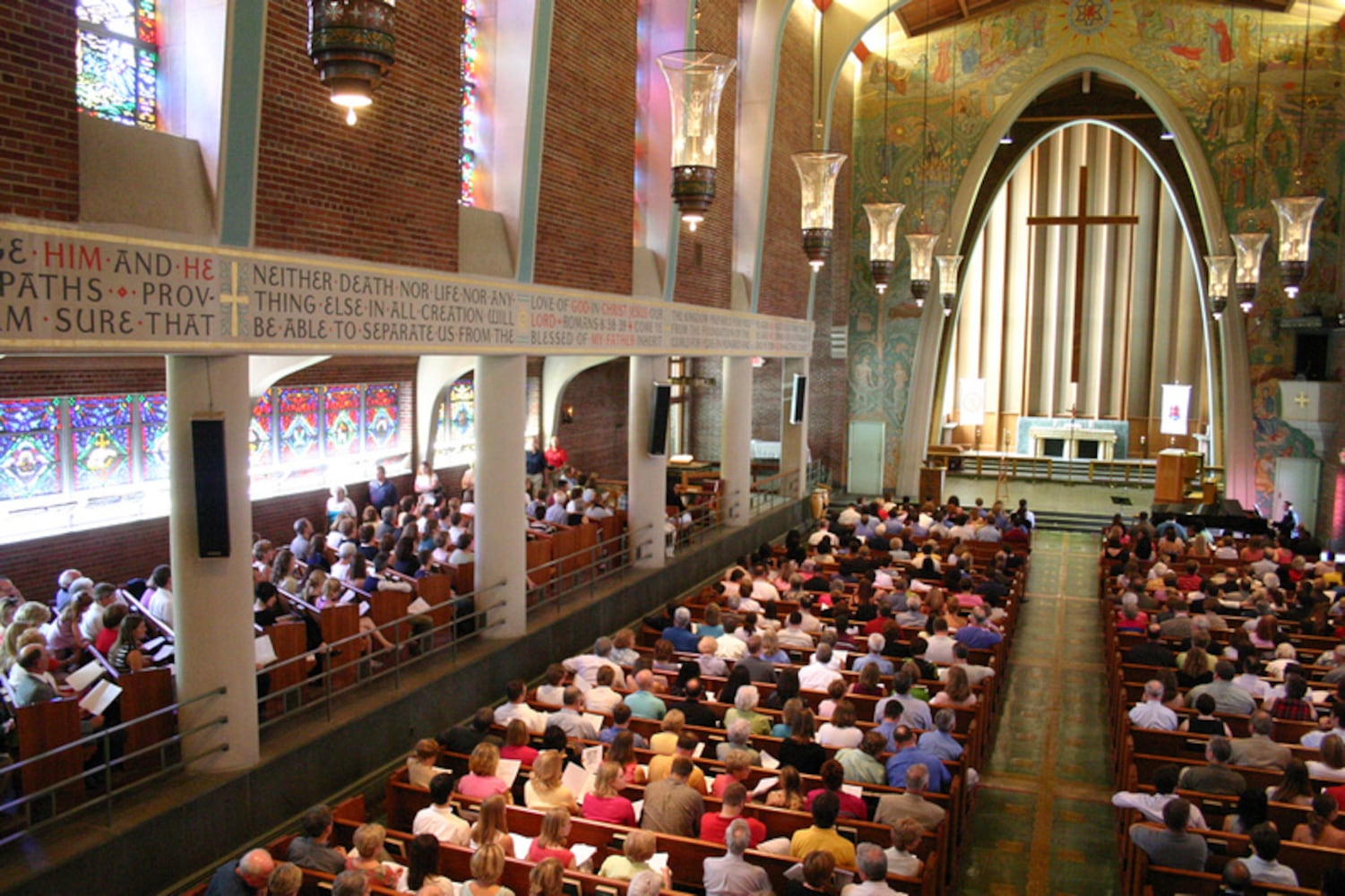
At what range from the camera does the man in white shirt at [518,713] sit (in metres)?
7.66

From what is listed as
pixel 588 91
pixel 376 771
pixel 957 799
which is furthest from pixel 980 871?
pixel 588 91

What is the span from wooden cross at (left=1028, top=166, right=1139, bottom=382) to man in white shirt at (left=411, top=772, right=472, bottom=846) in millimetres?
26093

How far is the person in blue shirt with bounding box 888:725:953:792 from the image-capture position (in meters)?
7.06

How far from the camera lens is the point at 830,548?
14.8 m

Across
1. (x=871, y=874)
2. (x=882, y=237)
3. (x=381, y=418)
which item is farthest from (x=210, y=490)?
(x=882, y=237)

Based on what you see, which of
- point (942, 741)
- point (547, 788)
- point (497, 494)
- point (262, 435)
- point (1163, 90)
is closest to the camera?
point (547, 788)

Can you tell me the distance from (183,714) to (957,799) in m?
5.24

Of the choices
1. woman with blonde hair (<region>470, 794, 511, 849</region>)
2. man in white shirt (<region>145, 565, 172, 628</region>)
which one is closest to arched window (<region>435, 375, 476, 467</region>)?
man in white shirt (<region>145, 565, 172, 628</region>)

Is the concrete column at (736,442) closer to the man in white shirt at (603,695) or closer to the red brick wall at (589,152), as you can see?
the red brick wall at (589,152)

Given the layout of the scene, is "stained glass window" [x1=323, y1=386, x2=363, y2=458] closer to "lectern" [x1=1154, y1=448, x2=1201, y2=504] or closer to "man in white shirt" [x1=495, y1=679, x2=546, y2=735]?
"man in white shirt" [x1=495, y1=679, x2=546, y2=735]

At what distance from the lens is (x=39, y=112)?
5.72 meters

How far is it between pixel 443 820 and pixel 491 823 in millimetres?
542

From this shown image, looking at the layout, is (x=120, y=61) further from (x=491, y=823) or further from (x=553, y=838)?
(x=553, y=838)

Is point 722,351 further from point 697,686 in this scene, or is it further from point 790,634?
point 697,686
